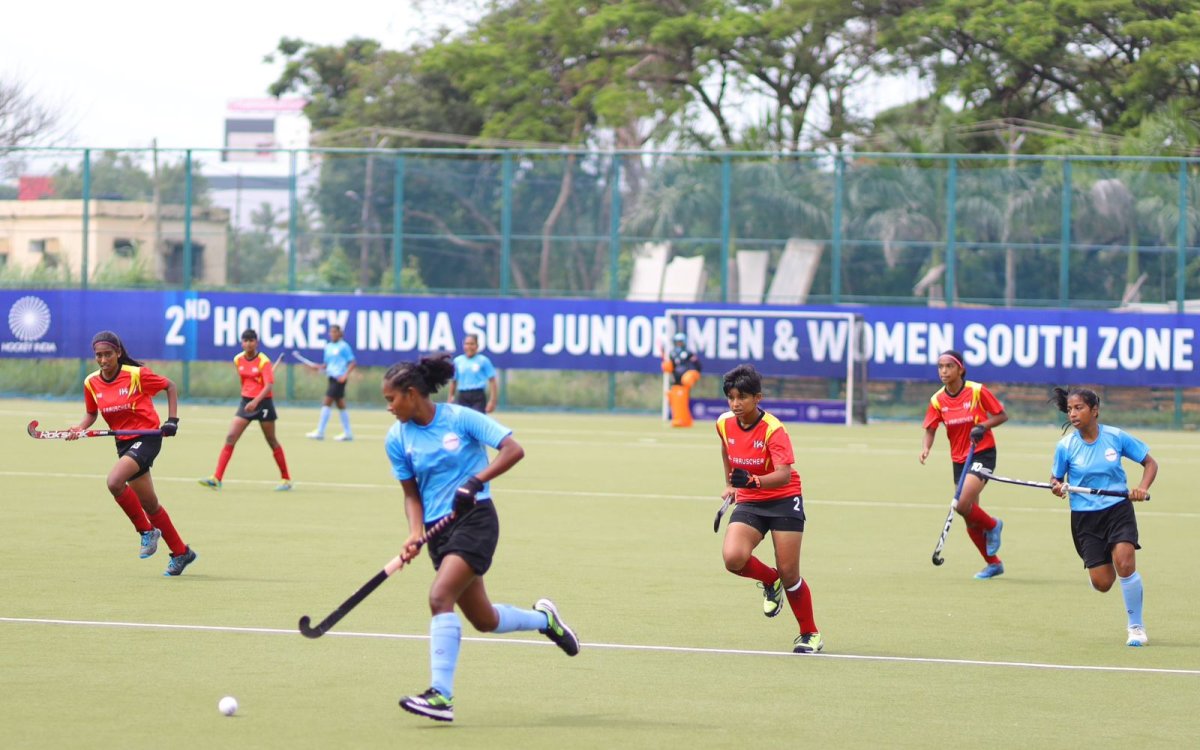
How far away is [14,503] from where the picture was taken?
59.3 ft

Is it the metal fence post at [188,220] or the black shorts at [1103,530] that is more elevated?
the metal fence post at [188,220]

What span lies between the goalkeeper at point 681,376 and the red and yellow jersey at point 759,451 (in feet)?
77.9

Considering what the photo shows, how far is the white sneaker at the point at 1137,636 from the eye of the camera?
10773 millimetres

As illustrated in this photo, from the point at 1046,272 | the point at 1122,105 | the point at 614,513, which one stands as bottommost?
the point at 614,513

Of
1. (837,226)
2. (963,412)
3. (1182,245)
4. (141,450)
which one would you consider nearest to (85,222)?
(837,226)

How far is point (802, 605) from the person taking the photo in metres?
10.3

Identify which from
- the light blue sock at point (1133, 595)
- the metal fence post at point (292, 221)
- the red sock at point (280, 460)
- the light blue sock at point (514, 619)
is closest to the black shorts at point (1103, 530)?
the light blue sock at point (1133, 595)

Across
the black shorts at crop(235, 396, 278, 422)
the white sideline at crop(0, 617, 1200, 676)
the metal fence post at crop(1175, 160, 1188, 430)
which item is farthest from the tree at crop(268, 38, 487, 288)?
the white sideline at crop(0, 617, 1200, 676)

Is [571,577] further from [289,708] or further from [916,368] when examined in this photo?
[916,368]

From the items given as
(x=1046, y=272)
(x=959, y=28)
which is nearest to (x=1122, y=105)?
(x=959, y=28)

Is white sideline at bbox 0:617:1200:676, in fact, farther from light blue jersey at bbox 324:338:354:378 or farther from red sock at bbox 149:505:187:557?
light blue jersey at bbox 324:338:354:378

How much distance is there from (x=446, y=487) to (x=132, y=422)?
546 cm

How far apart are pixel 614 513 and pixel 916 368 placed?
63.2 feet

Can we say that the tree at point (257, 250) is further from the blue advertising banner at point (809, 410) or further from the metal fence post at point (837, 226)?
the metal fence post at point (837, 226)
